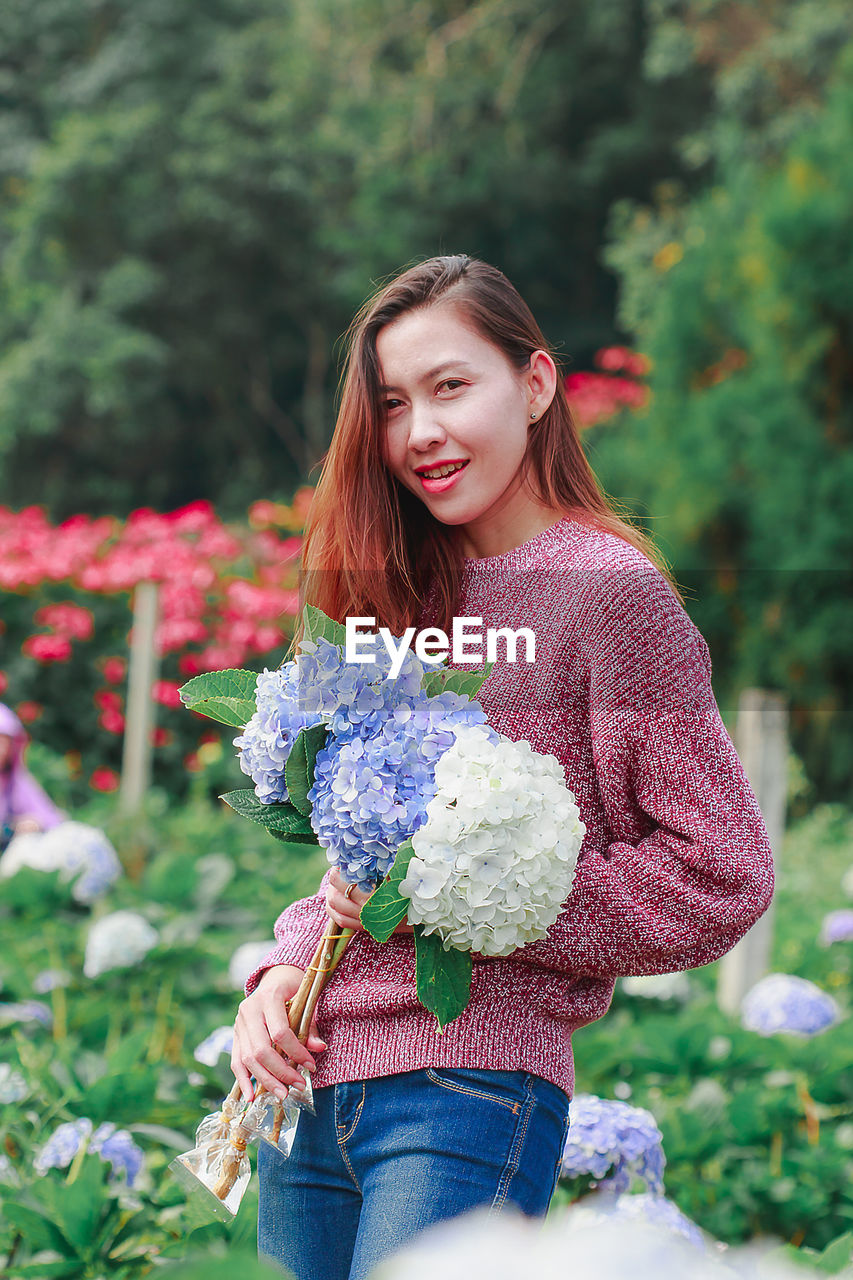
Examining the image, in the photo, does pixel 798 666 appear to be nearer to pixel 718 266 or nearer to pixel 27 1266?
pixel 718 266

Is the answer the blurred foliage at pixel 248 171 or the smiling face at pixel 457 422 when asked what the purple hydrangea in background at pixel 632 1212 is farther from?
the blurred foliage at pixel 248 171

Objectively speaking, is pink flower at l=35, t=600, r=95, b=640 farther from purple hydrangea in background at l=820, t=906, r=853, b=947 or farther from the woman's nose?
the woman's nose

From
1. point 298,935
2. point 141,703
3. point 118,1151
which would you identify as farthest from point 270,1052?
point 141,703

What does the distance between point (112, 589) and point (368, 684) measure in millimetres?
5634

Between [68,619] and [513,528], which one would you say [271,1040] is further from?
[68,619]

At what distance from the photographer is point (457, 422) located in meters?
1.26

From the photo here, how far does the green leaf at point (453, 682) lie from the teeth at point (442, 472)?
0.83 feet

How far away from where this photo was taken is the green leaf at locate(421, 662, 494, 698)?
1.11m

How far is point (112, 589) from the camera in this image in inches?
255

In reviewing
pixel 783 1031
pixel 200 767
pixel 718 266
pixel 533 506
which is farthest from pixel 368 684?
pixel 718 266

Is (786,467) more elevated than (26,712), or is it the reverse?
(786,467)

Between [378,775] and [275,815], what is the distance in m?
0.14

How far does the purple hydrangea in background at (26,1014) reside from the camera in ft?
8.80

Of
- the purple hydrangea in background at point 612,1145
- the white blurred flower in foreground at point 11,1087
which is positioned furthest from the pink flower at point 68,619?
the purple hydrangea in background at point 612,1145
